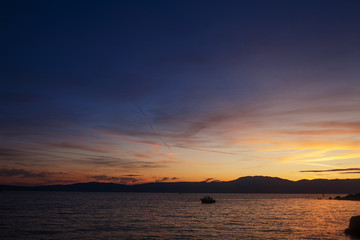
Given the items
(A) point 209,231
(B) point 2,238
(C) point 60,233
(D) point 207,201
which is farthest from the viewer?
(D) point 207,201

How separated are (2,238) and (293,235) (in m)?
42.5

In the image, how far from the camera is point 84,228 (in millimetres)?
48531

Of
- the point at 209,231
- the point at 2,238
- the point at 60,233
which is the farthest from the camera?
the point at 209,231

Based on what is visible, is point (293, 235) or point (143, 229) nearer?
point (293, 235)

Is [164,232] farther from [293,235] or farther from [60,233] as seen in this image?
[293,235]

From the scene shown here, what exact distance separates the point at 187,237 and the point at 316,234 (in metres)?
20.8

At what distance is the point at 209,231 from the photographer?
1842 inches

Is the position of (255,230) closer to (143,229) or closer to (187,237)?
(187,237)

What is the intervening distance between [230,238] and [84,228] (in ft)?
82.2

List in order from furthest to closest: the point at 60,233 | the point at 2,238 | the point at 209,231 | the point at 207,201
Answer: the point at 207,201, the point at 209,231, the point at 60,233, the point at 2,238

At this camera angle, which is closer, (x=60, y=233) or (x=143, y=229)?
(x=60, y=233)

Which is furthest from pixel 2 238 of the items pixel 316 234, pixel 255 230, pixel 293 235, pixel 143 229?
pixel 316 234

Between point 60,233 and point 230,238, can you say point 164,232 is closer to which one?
point 230,238

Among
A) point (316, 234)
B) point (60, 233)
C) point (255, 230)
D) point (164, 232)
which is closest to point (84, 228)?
point (60, 233)
